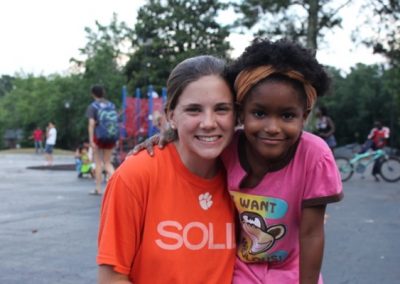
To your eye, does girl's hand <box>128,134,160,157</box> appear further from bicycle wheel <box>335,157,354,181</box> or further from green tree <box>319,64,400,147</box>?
green tree <box>319,64,400,147</box>

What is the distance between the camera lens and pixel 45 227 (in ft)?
A: 21.7

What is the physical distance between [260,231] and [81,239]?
4.05 m

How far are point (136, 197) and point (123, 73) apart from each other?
51.7 metres

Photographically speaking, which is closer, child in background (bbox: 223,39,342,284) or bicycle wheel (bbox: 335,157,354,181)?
child in background (bbox: 223,39,342,284)

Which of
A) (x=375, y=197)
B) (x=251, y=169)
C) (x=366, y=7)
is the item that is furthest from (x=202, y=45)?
(x=251, y=169)

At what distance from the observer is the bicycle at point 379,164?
14.8 m

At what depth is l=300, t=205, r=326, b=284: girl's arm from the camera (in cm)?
207

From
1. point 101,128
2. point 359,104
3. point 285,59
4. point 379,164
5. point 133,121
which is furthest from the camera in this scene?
point 359,104

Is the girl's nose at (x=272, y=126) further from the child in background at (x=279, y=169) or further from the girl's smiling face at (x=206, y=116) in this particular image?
the girl's smiling face at (x=206, y=116)

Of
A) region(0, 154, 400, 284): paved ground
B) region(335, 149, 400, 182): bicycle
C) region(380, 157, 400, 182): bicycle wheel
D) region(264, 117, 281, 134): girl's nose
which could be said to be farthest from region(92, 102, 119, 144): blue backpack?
region(380, 157, 400, 182): bicycle wheel

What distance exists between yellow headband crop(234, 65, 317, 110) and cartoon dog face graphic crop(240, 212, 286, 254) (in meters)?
0.45

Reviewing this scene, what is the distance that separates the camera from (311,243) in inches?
81.9

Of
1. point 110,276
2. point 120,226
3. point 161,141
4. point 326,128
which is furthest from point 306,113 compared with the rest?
point 326,128

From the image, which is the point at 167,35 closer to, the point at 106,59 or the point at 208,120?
the point at 106,59
